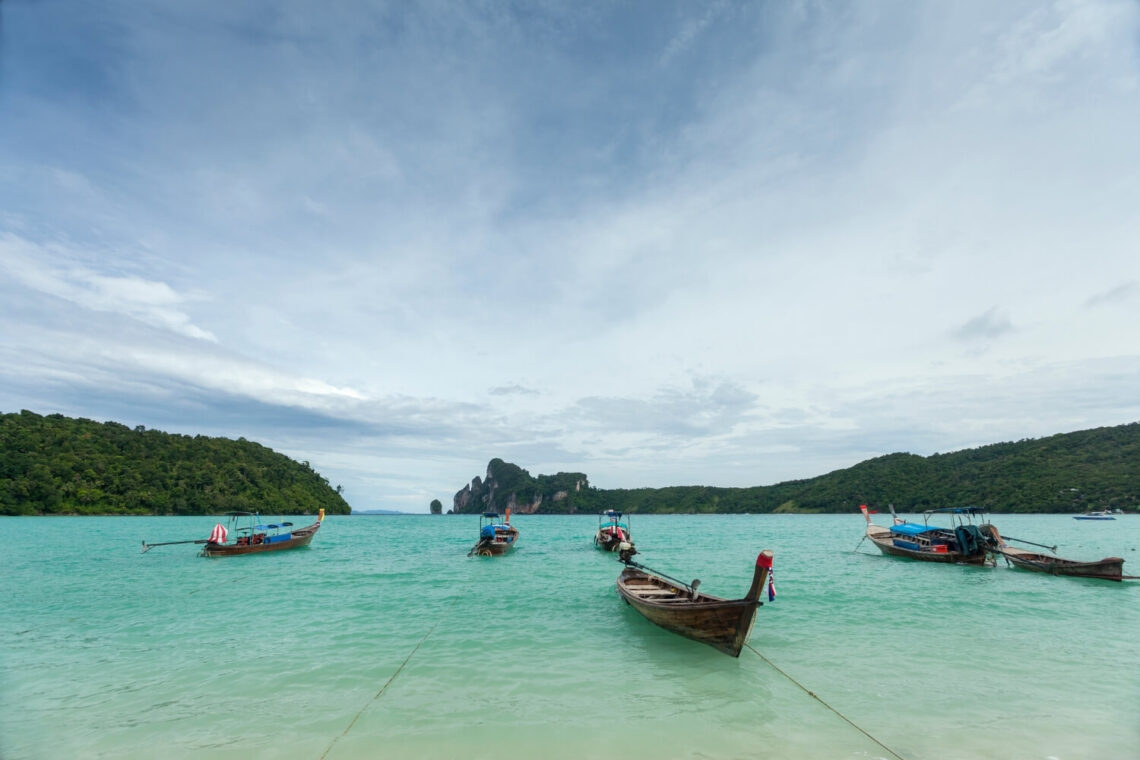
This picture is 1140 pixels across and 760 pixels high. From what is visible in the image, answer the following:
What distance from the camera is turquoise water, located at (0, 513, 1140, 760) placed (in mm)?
7418

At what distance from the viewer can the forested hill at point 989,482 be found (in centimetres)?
7106

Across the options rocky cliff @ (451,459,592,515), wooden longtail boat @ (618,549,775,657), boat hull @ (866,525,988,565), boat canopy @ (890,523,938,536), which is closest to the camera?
wooden longtail boat @ (618,549,775,657)

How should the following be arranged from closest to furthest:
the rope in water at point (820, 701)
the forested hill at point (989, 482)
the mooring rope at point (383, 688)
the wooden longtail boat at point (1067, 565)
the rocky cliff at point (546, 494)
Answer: the rope in water at point (820, 701) → the mooring rope at point (383, 688) → the wooden longtail boat at point (1067, 565) → the forested hill at point (989, 482) → the rocky cliff at point (546, 494)

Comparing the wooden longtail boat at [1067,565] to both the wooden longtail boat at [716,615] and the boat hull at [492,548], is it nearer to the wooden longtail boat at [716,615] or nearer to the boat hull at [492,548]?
the wooden longtail boat at [716,615]

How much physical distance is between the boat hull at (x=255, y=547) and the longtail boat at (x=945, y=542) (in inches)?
1676

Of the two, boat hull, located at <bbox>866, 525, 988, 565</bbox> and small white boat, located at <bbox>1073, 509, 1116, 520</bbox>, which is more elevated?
boat hull, located at <bbox>866, 525, 988, 565</bbox>

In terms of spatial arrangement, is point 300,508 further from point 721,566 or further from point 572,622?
point 572,622

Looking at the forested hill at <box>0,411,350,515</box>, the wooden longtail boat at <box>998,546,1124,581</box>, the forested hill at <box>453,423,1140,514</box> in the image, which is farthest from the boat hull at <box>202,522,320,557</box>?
the forested hill at <box>453,423,1140,514</box>

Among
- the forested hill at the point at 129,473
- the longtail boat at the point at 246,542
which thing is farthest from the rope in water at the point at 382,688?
the forested hill at the point at 129,473

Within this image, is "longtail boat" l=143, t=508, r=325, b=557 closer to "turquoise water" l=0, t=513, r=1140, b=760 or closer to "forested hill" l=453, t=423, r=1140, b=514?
"turquoise water" l=0, t=513, r=1140, b=760

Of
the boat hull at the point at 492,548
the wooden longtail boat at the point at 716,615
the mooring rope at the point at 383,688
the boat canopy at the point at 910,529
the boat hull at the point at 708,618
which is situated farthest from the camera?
the boat hull at the point at 492,548

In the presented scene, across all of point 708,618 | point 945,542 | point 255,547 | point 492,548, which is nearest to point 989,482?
point 945,542

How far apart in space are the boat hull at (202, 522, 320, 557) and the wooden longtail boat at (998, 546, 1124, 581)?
45.7 m

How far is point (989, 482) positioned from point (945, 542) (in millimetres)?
69861
